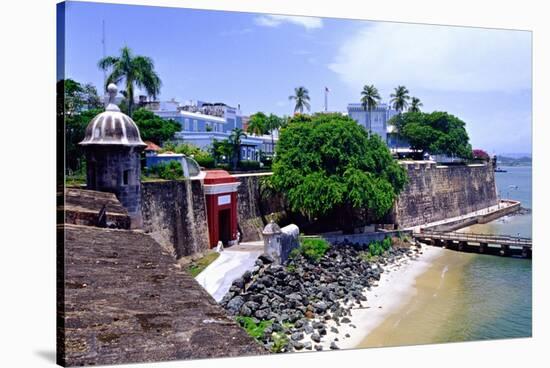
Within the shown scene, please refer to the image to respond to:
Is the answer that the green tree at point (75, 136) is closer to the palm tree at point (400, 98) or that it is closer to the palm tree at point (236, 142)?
the palm tree at point (400, 98)

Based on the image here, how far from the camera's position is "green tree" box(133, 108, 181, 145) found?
449 inches

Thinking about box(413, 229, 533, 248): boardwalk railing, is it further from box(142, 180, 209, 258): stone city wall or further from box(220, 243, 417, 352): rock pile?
box(142, 180, 209, 258): stone city wall

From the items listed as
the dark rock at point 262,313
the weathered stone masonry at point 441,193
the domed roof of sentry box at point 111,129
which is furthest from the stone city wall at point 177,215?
the weathered stone masonry at point 441,193

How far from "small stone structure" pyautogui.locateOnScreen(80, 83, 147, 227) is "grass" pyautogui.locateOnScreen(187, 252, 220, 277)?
2.04 m

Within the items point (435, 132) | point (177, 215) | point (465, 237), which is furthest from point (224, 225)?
point (465, 237)

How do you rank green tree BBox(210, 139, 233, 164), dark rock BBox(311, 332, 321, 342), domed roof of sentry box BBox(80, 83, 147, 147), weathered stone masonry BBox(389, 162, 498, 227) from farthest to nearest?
weathered stone masonry BBox(389, 162, 498, 227) < green tree BBox(210, 139, 233, 164) < dark rock BBox(311, 332, 321, 342) < domed roof of sentry box BBox(80, 83, 147, 147)

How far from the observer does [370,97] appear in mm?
13211

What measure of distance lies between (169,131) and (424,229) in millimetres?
10032

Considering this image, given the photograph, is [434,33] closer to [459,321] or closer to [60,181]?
[459,321]

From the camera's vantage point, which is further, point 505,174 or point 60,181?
point 505,174

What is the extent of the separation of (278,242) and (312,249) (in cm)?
126

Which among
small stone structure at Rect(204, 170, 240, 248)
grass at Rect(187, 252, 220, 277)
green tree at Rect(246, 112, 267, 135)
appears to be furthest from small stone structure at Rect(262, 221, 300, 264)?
green tree at Rect(246, 112, 267, 135)

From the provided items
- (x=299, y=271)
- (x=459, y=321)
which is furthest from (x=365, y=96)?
(x=459, y=321)

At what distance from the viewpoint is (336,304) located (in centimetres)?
1253
